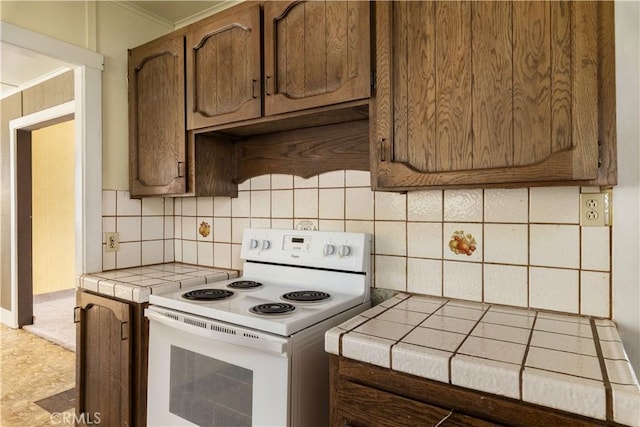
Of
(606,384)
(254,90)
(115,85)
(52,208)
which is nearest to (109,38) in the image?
(115,85)

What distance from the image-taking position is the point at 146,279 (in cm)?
172

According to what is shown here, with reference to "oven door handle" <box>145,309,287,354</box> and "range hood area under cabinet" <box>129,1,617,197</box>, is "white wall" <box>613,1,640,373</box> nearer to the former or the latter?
"range hood area under cabinet" <box>129,1,617,197</box>

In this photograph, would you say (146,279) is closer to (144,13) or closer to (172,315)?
(172,315)

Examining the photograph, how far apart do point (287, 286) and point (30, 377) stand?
212 centimetres

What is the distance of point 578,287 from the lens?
1175 mm

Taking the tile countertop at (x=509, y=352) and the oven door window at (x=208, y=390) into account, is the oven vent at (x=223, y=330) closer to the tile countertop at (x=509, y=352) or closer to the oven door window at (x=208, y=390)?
the oven door window at (x=208, y=390)

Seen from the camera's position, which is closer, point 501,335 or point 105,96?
point 501,335

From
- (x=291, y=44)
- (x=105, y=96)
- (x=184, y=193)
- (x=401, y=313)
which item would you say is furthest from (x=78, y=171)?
(x=401, y=313)

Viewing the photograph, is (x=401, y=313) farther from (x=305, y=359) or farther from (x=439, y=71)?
(x=439, y=71)

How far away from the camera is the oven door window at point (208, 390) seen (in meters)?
1.19

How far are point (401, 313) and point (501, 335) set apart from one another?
1.01ft

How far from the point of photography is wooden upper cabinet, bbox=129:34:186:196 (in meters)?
1.78

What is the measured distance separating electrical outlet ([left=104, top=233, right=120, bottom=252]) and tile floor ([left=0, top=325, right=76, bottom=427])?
3.10 ft

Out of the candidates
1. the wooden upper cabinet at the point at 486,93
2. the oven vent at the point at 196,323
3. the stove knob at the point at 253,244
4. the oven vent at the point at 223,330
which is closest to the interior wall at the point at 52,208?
the stove knob at the point at 253,244
